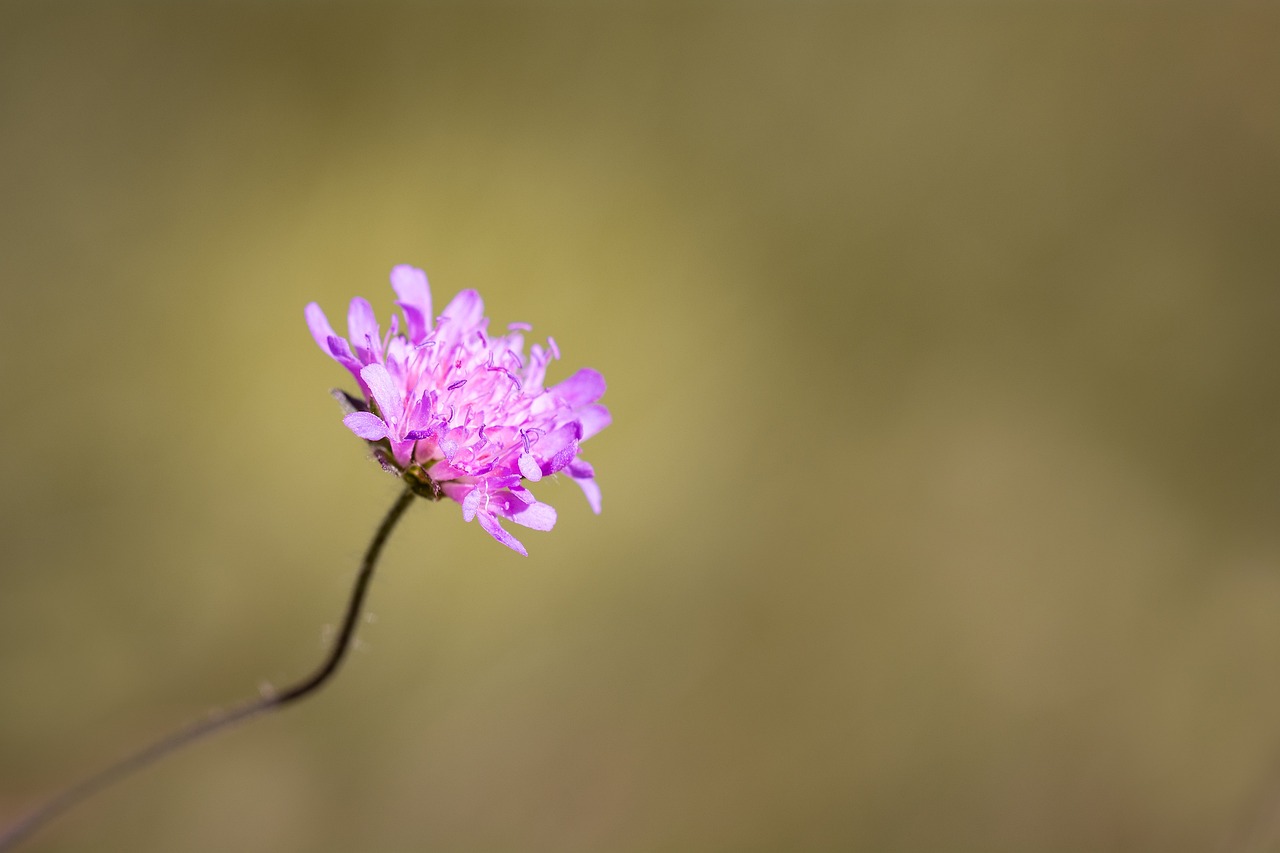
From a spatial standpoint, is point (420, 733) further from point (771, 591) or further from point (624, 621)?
point (771, 591)

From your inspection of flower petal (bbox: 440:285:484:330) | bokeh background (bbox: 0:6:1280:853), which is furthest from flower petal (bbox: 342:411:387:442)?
bokeh background (bbox: 0:6:1280:853)

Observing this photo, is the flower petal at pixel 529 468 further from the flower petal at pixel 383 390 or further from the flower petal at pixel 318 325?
the flower petal at pixel 318 325

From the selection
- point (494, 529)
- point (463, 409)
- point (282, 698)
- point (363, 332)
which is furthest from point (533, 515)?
point (282, 698)

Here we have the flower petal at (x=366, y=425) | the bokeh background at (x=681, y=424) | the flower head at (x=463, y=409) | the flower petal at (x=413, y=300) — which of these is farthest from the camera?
the bokeh background at (x=681, y=424)

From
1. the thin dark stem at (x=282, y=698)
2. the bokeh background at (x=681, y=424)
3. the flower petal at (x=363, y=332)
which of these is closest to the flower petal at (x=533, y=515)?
the thin dark stem at (x=282, y=698)

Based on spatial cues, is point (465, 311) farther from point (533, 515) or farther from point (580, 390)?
point (533, 515)

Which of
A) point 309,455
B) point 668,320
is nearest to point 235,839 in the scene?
point 309,455
